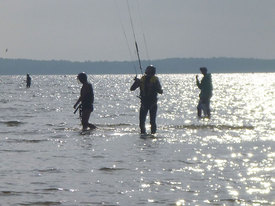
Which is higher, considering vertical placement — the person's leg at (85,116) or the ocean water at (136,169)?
the person's leg at (85,116)

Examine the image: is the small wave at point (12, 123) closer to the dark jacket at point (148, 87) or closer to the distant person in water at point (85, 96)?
the distant person in water at point (85, 96)

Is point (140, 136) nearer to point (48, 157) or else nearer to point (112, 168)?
point (48, 157)

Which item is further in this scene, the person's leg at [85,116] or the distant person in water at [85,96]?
the person's leg at [85,116]

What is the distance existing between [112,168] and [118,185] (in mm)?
2016

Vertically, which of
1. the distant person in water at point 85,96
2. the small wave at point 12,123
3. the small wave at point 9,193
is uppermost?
the distant person in water at point 85,96

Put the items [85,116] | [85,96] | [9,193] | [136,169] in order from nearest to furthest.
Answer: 1. [9,193]
2. [136,169]
3. [85,96]
4. [85,116]

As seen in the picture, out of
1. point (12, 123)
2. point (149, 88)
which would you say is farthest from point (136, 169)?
point (12, 123)

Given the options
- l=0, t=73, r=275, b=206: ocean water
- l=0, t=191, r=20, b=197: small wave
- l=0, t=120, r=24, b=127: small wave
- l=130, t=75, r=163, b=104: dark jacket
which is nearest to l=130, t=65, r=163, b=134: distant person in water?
l=130, t=75, r=163, b=104: dark jacket

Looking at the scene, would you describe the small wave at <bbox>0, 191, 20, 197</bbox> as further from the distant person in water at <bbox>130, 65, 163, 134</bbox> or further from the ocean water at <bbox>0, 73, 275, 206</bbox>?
the distant person in water at <bbox>130, 65, 163, 134</bbox>

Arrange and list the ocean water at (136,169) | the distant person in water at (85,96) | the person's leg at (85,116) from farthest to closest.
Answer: the person's leg at (85,116) < the distant person in water at (85,96) < the ocean water at (136,169)

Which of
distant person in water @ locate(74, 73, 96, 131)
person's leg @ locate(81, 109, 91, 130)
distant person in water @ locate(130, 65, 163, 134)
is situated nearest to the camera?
distant person in water @ locate(130, 65, 163, 134)

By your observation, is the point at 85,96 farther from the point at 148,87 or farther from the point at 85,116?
the point at 148,87

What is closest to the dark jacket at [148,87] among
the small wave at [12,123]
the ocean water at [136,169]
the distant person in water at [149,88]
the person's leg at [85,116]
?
the distant person in water at [149,88]

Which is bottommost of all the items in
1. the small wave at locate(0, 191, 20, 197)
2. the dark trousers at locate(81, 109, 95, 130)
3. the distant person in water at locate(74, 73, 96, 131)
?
the small wave at locate(0, 191, 20, 197)
